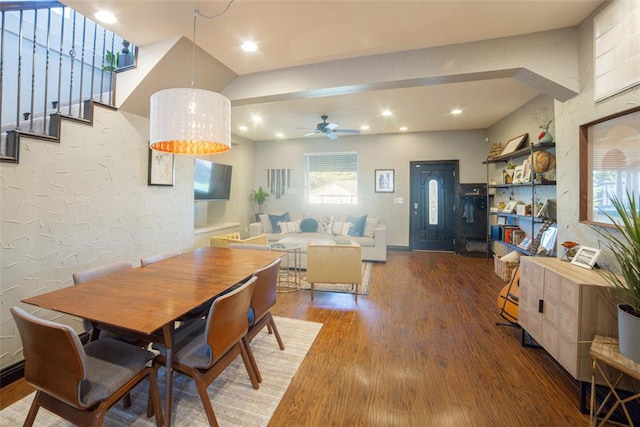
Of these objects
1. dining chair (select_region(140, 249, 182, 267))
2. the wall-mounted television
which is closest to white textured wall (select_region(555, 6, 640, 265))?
dining chair (select_region(140, 249, 182, 267))

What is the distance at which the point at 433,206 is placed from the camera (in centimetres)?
609

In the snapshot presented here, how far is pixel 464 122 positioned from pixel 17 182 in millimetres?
6242

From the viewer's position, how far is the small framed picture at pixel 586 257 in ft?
6.14

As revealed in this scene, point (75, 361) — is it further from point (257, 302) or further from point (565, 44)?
point (565, 44)

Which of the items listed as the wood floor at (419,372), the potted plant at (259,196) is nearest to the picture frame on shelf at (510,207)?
the wood floor at (419,372)

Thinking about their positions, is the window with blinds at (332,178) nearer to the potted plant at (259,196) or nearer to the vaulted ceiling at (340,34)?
the potted plant at (259,196)

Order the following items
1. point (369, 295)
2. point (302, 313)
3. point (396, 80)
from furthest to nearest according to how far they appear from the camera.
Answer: point (369, 295), point (302, 313), point (396, 80)

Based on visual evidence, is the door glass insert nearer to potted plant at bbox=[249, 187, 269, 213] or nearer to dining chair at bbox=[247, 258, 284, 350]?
potted plant at bbox=[249, 187, 269, 213]

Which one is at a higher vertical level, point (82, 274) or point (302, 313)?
point (82, 274)

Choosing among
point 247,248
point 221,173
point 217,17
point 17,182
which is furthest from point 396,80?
point 221,173

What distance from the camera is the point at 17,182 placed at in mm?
1896

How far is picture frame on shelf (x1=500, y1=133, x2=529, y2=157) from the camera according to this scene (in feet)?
13.3

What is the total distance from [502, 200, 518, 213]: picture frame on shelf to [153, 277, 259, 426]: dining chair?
4411 millimetres

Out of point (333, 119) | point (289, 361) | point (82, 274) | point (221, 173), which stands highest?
point (333, 119)
